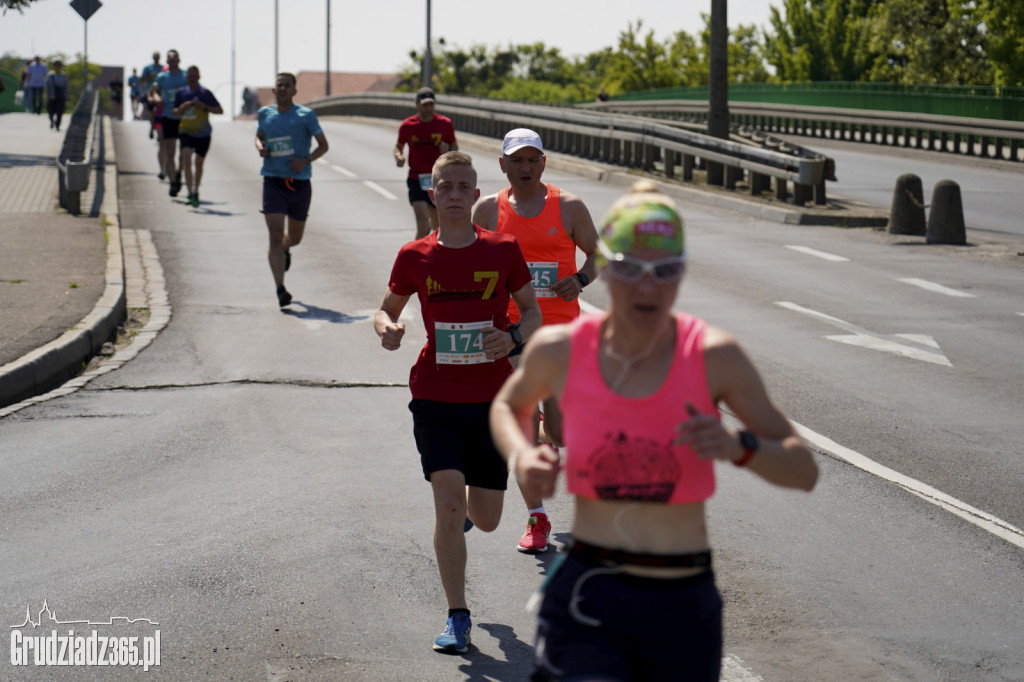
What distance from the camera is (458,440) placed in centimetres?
562

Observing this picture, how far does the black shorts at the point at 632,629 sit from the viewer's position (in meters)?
3.44

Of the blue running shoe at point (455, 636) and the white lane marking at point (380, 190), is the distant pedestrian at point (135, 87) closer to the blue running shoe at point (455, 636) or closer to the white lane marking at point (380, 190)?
the white lane marking at point (380, 190)

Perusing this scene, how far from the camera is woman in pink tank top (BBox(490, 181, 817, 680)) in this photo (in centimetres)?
335

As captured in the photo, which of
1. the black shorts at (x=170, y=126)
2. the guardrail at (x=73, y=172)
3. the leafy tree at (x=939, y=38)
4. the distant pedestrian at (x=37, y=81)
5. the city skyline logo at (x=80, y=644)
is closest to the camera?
the city skyline logo at (x=80, y=644)

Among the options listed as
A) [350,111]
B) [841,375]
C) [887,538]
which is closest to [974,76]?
[350,111]

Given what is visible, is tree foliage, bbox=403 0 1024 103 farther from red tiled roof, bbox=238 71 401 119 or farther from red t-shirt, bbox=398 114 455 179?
red tiled roof, bbox=238 71 401 119

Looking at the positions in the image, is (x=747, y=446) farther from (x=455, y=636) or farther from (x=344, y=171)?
(x=344, y=171)

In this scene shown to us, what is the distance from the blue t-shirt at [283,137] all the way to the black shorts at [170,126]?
974 centimetres

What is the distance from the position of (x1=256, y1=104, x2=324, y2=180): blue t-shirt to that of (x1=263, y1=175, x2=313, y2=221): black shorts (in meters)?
0.08

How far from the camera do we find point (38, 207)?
2131cm

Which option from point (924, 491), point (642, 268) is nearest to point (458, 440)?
point (642, 268)

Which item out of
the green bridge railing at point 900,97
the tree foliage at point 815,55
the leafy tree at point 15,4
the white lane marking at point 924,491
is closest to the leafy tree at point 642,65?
the tree foliage at point 815,55

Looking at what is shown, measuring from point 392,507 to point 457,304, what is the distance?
2206 millimetres

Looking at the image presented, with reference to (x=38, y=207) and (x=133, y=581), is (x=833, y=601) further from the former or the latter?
(x=38, y=207)
